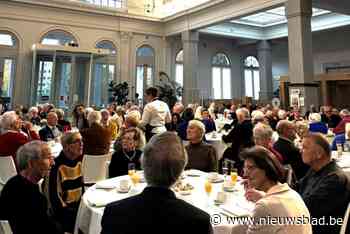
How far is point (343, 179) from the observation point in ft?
7.05

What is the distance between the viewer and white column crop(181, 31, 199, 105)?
14.5 m

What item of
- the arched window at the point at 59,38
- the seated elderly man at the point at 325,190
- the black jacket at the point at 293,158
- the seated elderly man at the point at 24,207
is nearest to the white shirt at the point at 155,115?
the black jacket at the point at 293,158

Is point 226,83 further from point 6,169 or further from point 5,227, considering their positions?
point 5,227

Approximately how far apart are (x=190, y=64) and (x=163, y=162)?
1343 centimetres

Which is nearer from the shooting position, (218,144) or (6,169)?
(6,169)

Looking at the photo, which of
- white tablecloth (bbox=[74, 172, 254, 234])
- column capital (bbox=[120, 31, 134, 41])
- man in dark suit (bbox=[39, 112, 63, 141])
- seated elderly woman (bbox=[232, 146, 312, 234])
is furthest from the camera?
column capital (bbox=[120, 31, 134, 41])

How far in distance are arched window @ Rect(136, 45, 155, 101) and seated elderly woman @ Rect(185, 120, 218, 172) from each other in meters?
11.7

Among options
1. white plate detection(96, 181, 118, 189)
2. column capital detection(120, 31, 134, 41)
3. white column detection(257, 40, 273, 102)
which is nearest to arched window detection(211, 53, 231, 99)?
white column detection(257, 40, 273, 102)

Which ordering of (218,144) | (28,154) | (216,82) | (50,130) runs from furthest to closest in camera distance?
(216,82) < (218,144) < (50,130) < (28,154)

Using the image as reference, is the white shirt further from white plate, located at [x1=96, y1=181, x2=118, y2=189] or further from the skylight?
the skylight

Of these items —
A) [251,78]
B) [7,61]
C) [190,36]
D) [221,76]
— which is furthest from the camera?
[251,78]

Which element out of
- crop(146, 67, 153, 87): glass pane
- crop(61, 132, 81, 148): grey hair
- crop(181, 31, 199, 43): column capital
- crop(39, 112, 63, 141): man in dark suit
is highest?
crop(181, 31, 199, 43): column capital

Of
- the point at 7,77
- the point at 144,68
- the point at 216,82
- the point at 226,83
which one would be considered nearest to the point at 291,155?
the point at 7,77

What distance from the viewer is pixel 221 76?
18.9 metres
